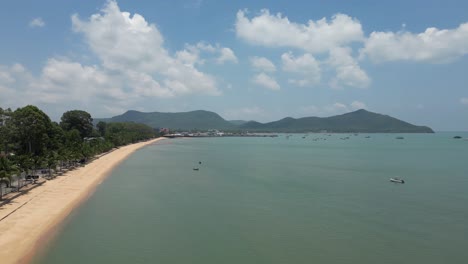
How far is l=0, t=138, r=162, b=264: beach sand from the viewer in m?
22.0

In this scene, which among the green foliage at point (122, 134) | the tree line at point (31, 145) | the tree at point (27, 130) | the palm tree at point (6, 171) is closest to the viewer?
the palm tree at point (6, 171)

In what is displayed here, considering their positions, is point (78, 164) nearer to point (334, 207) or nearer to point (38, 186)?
point (38, 186)

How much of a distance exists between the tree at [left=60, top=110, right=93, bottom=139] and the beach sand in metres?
64.0

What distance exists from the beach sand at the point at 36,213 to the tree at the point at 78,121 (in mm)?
63956

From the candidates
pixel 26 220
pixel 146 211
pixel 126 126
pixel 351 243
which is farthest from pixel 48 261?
pixel 126 126

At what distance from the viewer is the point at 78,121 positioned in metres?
108

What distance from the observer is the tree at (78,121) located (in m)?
106

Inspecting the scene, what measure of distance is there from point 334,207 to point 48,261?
82.5ft

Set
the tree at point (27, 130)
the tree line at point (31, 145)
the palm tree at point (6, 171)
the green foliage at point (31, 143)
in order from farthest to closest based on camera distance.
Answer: the tree at point (27, 130) → the green foliage at point (31, 143) → the tree line at point (31, 145) → the palm tree at point (6, 171)

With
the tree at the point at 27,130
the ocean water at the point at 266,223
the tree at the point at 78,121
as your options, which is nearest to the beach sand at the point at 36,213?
the ocean water at the point at 266,223

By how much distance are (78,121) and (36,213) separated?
85.2m

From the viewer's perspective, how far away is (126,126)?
18075cm

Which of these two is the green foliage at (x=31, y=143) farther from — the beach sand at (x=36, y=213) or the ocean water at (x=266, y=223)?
the ocean water at (x=266, y=223)

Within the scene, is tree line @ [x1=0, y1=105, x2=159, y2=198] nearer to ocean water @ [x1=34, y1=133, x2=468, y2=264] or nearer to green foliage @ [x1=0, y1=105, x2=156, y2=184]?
green foliage @ [x1=0, y1=105, x2=156, y2=184]
